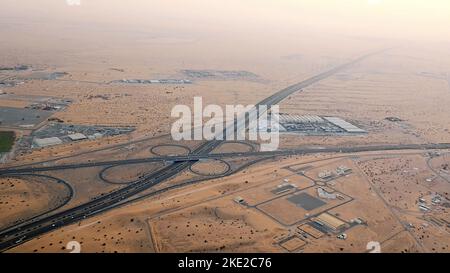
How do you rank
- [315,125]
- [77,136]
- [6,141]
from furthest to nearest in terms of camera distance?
[315,125] < [77,136] < [6,141]

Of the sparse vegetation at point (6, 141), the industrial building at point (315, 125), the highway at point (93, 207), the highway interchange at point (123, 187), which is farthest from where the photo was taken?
the industrial building at point (315, 125)

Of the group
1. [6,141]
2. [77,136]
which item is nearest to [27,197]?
[6,141]

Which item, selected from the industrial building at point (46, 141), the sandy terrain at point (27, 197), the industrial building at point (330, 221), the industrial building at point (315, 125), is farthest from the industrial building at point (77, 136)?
the industrial building at point (330, 221)

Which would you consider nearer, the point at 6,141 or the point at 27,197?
the point at 27,197

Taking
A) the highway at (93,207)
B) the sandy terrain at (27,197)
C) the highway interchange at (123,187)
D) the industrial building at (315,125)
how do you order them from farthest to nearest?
the industrial building at (315,125), the sandy terrain at (27,197), the highway interchange at (123,187), the highway at (93,207)

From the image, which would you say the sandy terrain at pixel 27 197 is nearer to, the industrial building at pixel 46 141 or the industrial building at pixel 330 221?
the industrial building at pixel 46 141

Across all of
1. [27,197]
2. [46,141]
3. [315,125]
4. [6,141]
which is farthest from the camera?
[315,125]

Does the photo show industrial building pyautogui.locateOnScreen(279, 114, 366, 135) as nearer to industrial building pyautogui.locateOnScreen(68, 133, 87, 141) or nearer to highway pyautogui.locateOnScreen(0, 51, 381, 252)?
highway pyautogui.locateOnScreen(0, 51, 381, 252)

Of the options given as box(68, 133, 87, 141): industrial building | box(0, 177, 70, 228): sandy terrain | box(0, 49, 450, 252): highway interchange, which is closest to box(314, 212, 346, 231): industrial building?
box(0, 49, 450, 252): highway interchange

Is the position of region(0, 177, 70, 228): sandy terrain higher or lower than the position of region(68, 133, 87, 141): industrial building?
lower

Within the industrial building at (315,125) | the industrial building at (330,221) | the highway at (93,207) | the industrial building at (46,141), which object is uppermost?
the industrial building at (46,141)

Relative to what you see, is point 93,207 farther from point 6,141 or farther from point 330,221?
point 6,141
